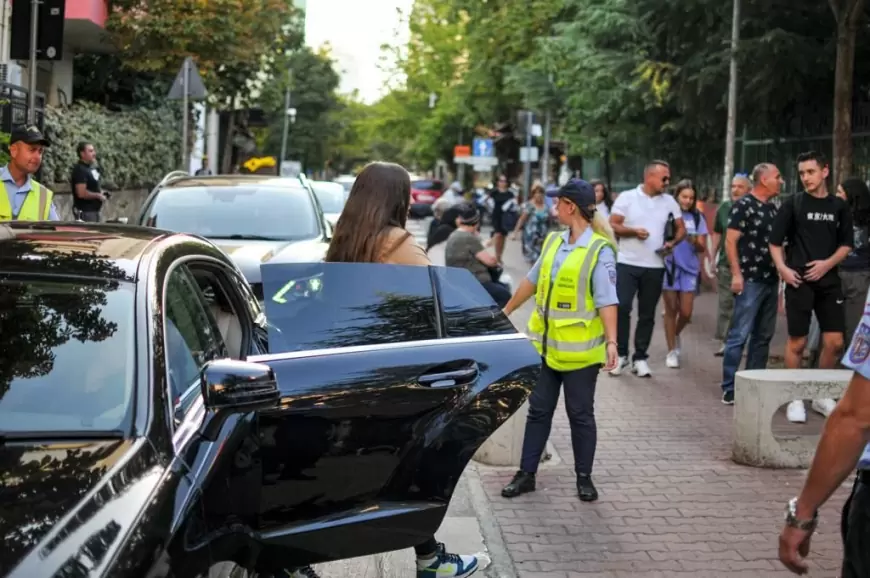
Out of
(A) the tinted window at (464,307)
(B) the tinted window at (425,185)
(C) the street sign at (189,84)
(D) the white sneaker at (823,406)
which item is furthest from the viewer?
(B) the tinted window at (425,185)

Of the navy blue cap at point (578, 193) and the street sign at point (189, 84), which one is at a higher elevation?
the street sign at point (189, 84)

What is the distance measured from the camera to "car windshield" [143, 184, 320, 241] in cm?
1065

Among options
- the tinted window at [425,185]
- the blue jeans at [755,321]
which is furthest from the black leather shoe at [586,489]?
the tinted window at [425,185]

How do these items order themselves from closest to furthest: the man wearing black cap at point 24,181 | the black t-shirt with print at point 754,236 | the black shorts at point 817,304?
the man wearing black cap at point 24,181
the black shorts at point 817,304
the black t-shirt with print at point 754,236

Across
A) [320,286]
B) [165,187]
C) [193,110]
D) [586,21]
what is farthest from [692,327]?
[193,110]

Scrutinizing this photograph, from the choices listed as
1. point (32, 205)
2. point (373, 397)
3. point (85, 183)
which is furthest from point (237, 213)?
point (373, 397)

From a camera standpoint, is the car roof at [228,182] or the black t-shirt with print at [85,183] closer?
the car roof at [228,182]

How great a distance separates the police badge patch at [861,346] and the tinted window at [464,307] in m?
1.86

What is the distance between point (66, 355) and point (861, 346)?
7.25ft

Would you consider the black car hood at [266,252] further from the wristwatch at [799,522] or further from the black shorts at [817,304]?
the wristwatch at [799,522]

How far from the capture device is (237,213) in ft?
35.9

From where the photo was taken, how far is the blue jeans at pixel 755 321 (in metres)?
9.33

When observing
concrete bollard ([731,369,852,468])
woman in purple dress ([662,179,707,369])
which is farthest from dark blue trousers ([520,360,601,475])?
woman in purple dress ([662,179,707,369])

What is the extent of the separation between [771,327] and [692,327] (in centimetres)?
562
